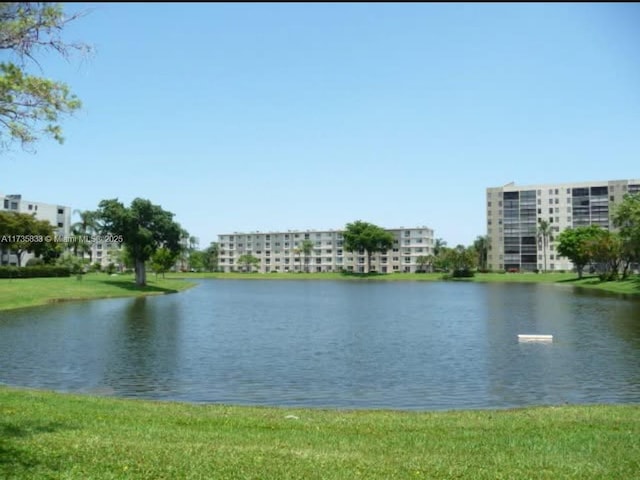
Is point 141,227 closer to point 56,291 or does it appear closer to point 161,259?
point 56,291

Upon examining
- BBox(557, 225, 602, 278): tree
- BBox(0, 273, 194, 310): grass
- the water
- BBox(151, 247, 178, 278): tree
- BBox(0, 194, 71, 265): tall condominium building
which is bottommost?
the water

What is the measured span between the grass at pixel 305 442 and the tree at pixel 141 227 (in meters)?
76.0

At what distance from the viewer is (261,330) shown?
4388 cm

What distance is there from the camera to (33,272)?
91.4 m

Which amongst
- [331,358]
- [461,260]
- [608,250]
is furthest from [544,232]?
[331,358]

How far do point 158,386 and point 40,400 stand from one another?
6.23 meters

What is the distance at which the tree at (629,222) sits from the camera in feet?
307

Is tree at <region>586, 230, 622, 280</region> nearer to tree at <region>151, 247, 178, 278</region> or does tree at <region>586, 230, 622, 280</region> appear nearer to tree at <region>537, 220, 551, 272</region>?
tree at <region>537, 220, 551, 272</region>

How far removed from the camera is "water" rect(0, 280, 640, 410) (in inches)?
896

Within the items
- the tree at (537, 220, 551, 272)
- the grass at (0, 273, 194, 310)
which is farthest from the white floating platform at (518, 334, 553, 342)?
the tree at (537, 220, 551, 272)

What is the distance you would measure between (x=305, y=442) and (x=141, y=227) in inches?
3332

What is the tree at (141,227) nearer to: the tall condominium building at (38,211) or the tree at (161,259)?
the tree at (161,259)

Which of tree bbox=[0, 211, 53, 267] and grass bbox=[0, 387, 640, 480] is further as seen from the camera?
tree bbox=[0, 211, 53, 267]

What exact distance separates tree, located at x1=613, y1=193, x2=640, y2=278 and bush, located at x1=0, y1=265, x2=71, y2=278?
9025 cm
